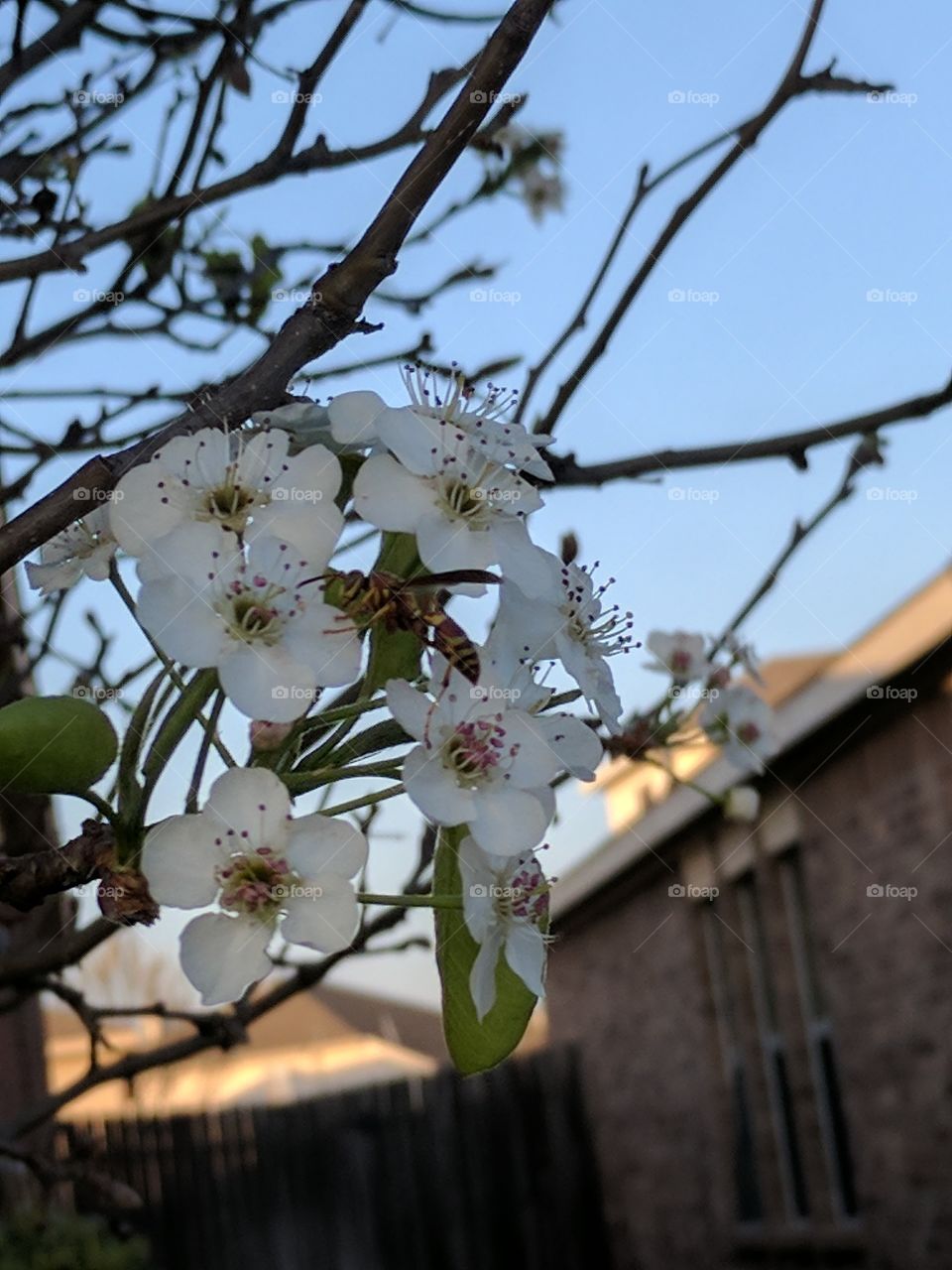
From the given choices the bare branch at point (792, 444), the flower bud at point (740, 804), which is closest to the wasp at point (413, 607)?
the bare branch at point (792, 444)

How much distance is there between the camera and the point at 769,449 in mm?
1994

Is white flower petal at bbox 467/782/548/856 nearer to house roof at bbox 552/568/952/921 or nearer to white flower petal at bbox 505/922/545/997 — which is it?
white flower petal at bbox 505/922/545/997

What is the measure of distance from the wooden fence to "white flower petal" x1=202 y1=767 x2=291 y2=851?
328 inches

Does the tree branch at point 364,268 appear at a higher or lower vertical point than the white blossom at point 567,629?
higher

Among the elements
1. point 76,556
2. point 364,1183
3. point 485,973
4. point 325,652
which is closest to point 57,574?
point 76,556

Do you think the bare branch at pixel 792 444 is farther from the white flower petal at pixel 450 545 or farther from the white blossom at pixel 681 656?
the white flower petal at pixel 450 545

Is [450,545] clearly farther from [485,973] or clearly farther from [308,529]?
[485,973]

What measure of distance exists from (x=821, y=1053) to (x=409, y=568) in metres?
8.19

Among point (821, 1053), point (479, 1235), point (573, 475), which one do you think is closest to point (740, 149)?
point (573, 475)

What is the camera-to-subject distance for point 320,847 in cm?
86

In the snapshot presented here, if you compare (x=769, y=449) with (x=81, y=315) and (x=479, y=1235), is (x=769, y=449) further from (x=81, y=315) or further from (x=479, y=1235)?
(x=479, y=1235)

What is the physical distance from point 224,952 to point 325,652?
0.56 feet

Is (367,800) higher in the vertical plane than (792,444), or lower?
lower

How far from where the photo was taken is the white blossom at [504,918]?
34.4 inches
